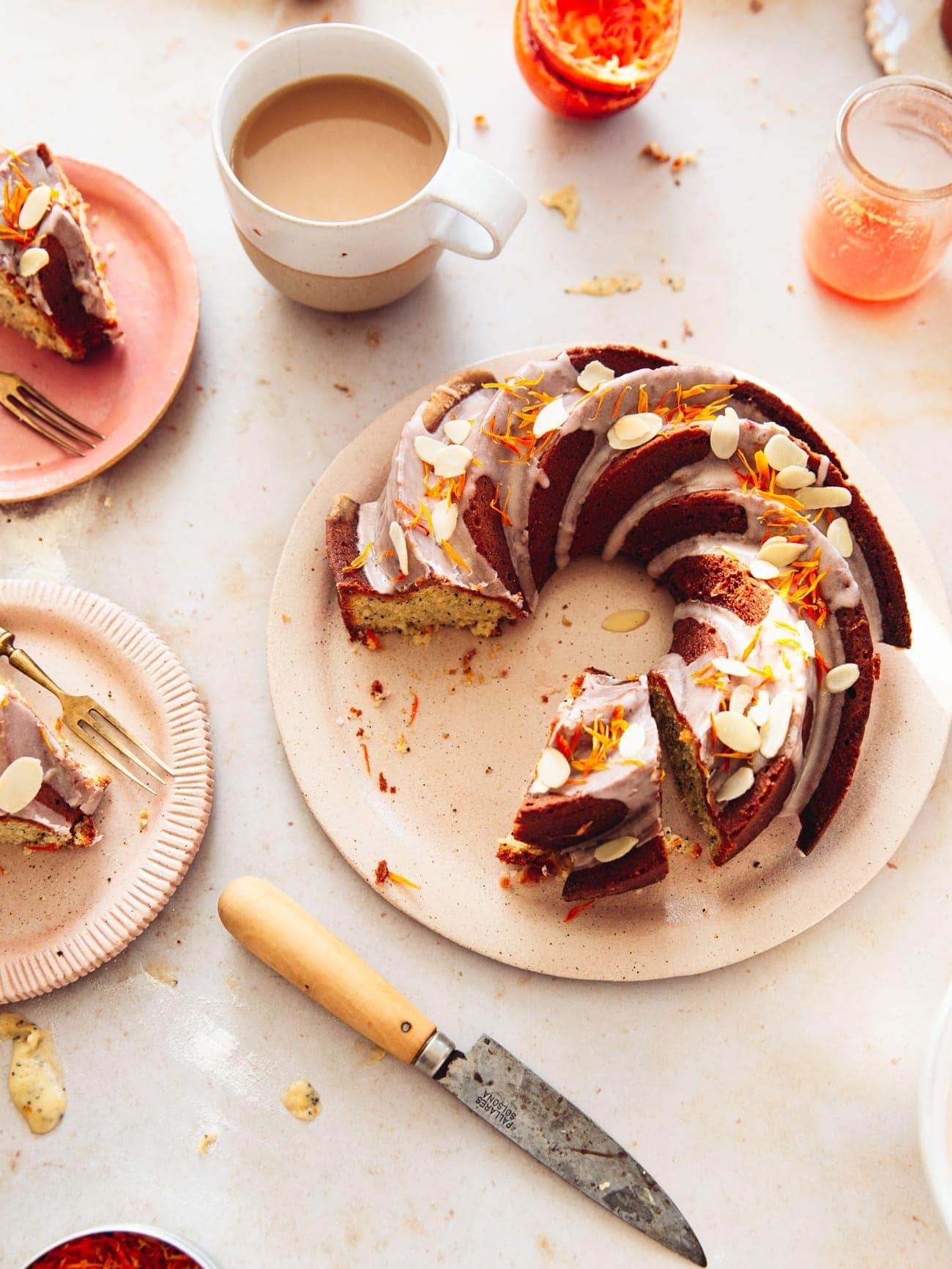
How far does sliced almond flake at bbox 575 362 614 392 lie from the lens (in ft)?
9.52

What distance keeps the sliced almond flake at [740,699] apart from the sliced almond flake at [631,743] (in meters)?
0.21

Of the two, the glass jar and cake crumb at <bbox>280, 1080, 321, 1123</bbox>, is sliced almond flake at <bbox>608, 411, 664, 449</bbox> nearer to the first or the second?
the glass jar

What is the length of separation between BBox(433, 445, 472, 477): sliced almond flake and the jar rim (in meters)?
1.31

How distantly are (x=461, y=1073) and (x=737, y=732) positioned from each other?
3.38 ft

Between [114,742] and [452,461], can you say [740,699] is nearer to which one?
[452,461]

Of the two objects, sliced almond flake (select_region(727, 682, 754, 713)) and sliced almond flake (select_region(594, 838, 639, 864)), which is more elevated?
sliced almond flake (select_region(727, 682, 754, 713))

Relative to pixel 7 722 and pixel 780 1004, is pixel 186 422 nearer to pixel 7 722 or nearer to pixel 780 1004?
pixel 7 722

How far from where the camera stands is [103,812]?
2.93 m

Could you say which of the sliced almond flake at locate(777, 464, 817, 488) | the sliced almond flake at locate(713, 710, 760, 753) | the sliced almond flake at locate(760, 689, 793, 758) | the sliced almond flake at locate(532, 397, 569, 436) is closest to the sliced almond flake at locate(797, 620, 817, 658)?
the sliced almond flake at locate(760, 689, 793, 758)

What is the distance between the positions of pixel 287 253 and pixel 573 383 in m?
0.78

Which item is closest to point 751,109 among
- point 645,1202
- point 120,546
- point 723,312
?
point 723,312

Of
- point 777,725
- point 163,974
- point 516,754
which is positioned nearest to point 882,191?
point 777,725

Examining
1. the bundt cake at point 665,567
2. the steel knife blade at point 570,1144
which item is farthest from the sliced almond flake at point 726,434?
the steel knife blade at point 570,1144

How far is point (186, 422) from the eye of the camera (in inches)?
129
